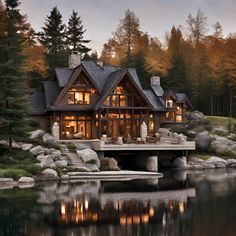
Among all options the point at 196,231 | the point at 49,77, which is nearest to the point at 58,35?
the point at 49,77

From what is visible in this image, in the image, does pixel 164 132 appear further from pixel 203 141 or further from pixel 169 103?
pixel 169 103

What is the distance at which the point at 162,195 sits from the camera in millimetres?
26672

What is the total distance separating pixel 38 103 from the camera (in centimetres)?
5006

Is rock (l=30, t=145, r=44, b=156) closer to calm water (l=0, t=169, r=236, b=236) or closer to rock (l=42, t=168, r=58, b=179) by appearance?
rock (l=42, t=168, r=58, b=179)

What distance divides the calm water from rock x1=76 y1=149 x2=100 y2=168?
21.4 feet

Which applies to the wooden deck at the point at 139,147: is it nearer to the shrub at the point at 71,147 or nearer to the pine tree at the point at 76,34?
the shrub at the point at 71,147

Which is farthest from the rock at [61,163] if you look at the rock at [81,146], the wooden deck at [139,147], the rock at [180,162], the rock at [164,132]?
the rock at [164,132]

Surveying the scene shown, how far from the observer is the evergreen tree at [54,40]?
61.5 m

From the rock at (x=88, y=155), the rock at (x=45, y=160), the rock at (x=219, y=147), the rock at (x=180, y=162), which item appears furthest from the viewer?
the rock at (x=219, y=147)

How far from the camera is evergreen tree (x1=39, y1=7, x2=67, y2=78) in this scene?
61469mm

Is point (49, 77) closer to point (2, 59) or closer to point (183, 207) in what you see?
point (2, 59)

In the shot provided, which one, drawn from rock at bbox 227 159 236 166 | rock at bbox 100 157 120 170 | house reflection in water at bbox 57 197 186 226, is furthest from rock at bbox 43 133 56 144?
rock at bbox 227 159 236 166

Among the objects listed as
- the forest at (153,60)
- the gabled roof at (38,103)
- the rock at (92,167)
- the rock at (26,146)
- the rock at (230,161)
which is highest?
the forest at (153,60)

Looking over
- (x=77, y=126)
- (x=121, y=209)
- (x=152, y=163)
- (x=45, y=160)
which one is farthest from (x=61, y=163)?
(x=121, y=209)
